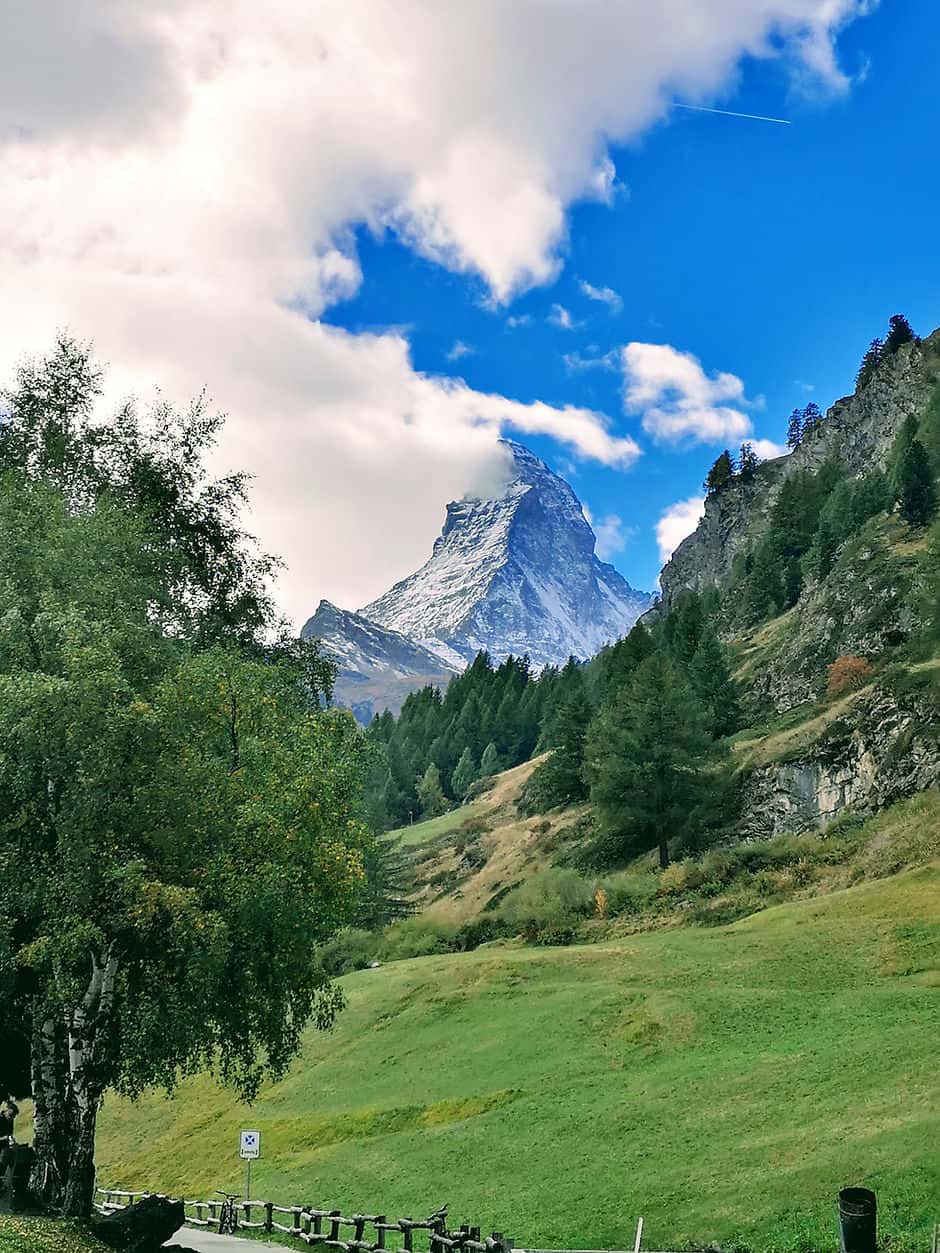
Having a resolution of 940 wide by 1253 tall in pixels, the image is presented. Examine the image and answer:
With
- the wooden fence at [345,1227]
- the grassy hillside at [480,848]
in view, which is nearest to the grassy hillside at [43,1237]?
the wooden fence at [345,1227]

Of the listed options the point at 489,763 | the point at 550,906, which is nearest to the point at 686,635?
the point at 489,763

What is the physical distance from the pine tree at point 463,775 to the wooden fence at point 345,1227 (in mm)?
103665

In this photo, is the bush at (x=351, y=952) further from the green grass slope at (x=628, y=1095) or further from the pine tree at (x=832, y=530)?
the pine tree at (x=832, y=530)

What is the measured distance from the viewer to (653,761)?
7006 cm

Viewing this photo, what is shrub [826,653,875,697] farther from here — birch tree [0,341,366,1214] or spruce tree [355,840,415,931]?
A: birch tree [0,341,366,1214]

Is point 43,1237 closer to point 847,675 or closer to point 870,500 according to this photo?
point 847,675

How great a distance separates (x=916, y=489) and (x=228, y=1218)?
9969 cm

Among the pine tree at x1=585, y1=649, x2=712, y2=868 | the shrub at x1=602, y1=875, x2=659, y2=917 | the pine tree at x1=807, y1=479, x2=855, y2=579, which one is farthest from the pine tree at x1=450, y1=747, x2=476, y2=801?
the shrub at x1=602, y1=875, x2=659, y2=917

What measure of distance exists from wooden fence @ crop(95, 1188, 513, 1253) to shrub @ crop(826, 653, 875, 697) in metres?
62.5

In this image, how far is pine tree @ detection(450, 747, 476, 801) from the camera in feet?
454

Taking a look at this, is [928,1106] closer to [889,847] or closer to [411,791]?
[889,847]

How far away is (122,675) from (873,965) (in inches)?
1265

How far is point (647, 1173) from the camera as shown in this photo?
80.4 ft

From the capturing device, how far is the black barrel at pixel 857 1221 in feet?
43.8
